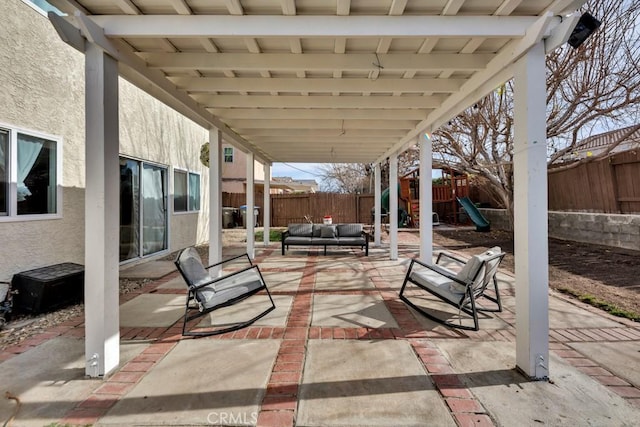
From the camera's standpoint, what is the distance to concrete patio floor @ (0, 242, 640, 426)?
205 cm

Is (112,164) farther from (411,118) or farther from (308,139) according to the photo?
(308,139)

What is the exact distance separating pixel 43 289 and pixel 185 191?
5.41 metres

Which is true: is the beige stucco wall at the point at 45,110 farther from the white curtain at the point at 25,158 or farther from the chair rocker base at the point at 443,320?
the chair rocker base at the point at 443,320

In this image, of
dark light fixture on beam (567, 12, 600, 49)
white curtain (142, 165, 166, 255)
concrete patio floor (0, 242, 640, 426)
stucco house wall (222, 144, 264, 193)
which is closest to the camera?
concrete patio floor (0, 242, 640, 426)

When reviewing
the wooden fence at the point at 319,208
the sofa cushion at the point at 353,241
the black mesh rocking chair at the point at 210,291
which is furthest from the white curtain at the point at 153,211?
the wooden fence at the point at 319,208

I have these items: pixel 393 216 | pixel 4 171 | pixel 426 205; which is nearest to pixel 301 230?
pixel 393 216

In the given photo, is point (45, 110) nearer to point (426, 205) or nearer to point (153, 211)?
point (153, 211)

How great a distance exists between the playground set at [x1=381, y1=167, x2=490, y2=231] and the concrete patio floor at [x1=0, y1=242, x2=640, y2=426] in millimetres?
11934

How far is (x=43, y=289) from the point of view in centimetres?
379

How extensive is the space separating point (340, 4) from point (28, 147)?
467 centimetres

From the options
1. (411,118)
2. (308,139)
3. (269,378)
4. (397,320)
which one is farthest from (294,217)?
(269,378)

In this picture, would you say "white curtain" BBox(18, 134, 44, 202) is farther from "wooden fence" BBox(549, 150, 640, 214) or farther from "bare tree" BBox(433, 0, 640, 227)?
"wooden fence" BBox(549, 150, 640, 214)

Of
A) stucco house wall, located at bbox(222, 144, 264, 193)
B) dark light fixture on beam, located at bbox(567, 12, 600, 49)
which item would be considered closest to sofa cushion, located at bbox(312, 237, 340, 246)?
dark light fixture on beam, located at bbox(567, 12, 600, 49)

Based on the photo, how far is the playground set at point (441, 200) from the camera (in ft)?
52.0
